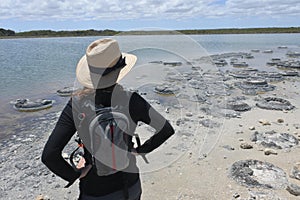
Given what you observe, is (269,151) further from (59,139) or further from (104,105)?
(59,139)

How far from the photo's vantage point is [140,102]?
5.17 ft

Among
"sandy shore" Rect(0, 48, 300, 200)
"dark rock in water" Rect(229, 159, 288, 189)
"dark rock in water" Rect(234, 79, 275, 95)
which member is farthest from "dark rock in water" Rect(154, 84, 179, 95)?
"dark rock in water" Rect(229, 159, 288, 189)

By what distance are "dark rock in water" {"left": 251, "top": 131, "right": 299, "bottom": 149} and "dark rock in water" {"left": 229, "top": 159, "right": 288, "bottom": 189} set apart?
31.7 inches

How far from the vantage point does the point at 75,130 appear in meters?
1.50

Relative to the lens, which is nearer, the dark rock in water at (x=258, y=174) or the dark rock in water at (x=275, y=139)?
the dark rock in water at (x=258, y=174)

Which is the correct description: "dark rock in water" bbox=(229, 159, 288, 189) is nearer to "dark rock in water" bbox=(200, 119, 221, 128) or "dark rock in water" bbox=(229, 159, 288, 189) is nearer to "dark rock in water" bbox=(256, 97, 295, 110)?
"dark rock in water" bbox=(200, 119, 221, 128)

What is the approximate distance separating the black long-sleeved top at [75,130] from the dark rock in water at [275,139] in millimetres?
3918

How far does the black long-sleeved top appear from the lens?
1.47 m

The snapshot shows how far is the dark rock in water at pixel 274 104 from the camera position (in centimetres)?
762

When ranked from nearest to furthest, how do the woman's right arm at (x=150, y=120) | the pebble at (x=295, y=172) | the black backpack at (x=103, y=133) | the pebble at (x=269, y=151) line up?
the black backpack at (x=103, y=133), the woman's right arm at (x=150, y=120), the pebble at (x=295, y=172), the pebble at (x=269, y=151)

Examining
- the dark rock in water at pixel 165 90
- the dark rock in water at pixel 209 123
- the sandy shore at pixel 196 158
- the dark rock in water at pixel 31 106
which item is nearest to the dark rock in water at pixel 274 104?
the sandy shore at pixel 196 158

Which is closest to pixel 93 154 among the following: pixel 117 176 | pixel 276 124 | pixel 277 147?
pixel 117 176

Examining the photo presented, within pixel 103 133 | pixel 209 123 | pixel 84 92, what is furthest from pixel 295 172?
pixel 84 92

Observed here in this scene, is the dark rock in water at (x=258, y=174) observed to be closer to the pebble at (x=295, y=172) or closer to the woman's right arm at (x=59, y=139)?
the pebble at (x=295, y=172)
